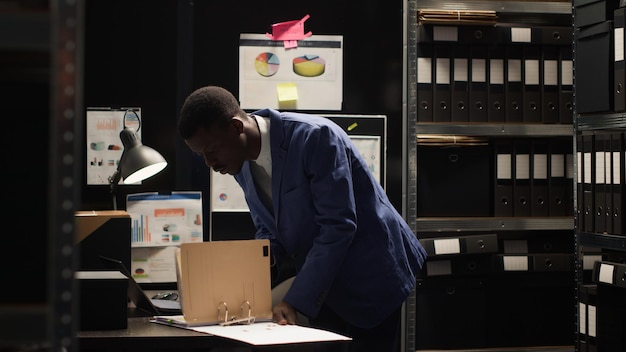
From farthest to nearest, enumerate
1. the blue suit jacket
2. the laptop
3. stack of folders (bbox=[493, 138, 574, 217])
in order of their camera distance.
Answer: stack of folders (bbox=[493, 138, 574, 217])
the laptop
the blue suit jacket

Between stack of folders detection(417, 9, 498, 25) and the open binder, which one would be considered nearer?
the open binder

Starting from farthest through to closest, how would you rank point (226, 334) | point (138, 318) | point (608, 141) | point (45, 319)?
1. point (608, 141)
2. point (138, 318)
3. point (226, 334)
4. point (45, 319)

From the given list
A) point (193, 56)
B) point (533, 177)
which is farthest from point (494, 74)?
point (193, 56)

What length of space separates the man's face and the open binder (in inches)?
9.2

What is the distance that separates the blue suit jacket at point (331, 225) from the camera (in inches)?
89.0

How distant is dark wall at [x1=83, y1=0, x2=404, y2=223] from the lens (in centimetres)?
360

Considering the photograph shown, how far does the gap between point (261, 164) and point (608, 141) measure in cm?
150

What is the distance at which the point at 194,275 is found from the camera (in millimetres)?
2164

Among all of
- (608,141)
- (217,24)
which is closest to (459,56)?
(608,141)

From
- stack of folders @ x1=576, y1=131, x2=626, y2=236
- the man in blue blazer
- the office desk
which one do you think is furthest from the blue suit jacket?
stack of folders @ x1=576, y1=131, x2=626, y2=236

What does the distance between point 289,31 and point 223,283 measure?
1.74 metres

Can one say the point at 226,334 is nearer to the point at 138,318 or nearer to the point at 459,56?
the point at 138,318

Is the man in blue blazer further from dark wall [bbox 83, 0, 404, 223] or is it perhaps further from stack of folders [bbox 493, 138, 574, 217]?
stack of folders [bbox 493, 138, 574, 217]

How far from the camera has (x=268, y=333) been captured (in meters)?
2.04
